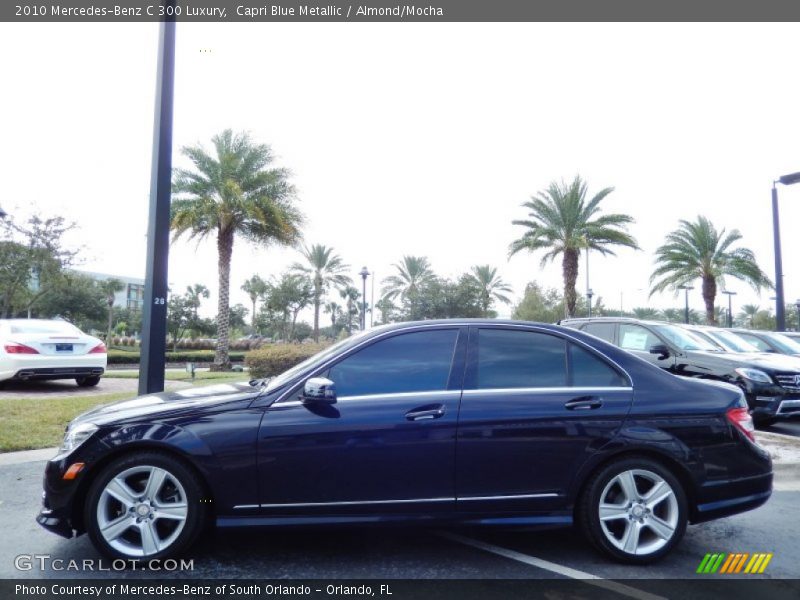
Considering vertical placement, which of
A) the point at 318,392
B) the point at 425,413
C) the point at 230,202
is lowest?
the point at 425,413

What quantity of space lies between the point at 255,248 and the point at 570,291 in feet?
43.5

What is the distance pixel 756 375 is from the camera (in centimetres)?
834

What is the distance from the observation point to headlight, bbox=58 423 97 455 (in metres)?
3.64

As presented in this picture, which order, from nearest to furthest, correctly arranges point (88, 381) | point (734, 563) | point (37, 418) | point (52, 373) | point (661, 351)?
1. point (734, 563)
2. point (37, 418)
3. point (661, 351)
4. point (52, 373)
5. point (88, 381)

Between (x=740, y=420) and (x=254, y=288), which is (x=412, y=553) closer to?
(x=740, y=420)

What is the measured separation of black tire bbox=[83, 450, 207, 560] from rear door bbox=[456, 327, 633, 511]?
164 cm

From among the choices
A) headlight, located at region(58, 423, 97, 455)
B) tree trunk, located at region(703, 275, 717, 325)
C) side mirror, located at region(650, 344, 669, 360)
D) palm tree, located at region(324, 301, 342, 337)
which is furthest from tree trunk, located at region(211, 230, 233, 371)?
palm tree, located at region(324, 301, 342, 337)

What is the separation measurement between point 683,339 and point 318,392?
7.73m

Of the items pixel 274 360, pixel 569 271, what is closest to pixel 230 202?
pixel 274 360

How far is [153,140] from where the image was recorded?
7070mm

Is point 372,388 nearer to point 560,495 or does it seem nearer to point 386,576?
point 386,576

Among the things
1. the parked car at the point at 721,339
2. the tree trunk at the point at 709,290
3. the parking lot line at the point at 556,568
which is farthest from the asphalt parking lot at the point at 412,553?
the tree trunk at the point at 709,290

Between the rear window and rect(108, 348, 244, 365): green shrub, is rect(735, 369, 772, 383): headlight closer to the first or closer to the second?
the rear window

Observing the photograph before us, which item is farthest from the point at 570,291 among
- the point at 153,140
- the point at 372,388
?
the point at 372,388
